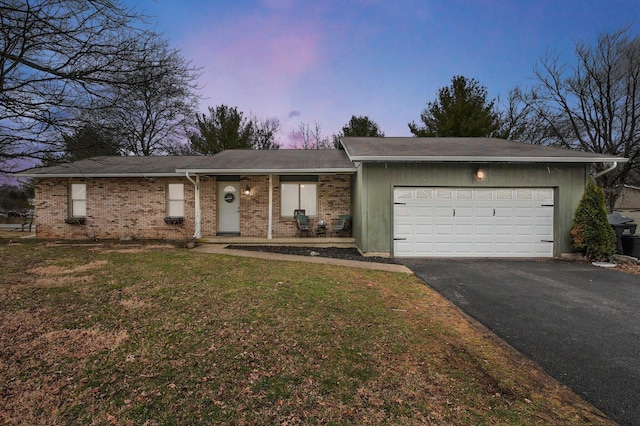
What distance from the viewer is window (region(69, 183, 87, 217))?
37.0 feet

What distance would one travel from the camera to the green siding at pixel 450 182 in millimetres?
8047

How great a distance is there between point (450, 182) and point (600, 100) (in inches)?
613

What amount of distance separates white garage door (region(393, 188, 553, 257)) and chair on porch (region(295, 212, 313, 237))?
3.46m

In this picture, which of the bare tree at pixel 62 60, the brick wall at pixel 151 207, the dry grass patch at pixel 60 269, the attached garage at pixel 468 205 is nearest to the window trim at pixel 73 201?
the brick wall at pixel 151 207

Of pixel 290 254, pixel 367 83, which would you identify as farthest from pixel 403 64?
pixel 290 254

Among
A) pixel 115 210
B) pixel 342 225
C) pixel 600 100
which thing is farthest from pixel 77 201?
pixel 600 100

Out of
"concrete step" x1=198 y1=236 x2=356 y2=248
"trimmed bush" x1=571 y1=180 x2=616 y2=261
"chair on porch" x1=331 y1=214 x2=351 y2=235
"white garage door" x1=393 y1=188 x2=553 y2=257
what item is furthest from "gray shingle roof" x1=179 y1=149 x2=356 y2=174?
"trimmed bush" x1=571 y1=180 x2=616 y2=261

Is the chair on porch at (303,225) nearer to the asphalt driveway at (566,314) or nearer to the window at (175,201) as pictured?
the asphalt driveway at (566,314)

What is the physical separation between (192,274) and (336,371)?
13.8 feet

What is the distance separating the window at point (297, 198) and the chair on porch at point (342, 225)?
1.01 meters

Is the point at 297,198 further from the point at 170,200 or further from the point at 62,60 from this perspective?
the point at 62,60

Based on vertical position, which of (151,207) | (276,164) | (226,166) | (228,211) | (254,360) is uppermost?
(276,164)

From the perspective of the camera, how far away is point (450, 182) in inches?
320

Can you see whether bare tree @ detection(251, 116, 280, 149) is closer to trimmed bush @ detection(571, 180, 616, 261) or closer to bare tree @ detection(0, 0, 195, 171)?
bare tree @ detection(0, 0, 195, 171)
